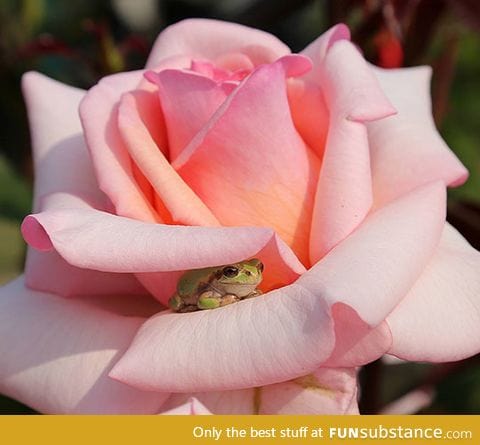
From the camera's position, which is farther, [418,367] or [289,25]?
[289,25]

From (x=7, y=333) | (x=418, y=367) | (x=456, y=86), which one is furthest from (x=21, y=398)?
(x=456, y=86)

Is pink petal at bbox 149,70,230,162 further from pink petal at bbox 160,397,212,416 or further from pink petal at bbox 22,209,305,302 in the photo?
pink petal at bbox 160,397,212,416

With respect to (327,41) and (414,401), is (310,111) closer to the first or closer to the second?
(327,41)

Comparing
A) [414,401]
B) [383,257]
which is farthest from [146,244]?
[414,401]

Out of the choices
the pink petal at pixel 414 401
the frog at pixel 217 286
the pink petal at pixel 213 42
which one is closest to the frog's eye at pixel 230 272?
the frog at pixel 217 286

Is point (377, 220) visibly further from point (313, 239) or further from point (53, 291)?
point (53, 291)

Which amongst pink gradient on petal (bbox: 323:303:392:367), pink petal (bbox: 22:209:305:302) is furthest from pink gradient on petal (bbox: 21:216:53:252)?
pink gradient on petal (bbox: 323:303:392:367)

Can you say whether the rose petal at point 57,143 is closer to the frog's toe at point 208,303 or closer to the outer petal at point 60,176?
the outer petal at point 60,176
